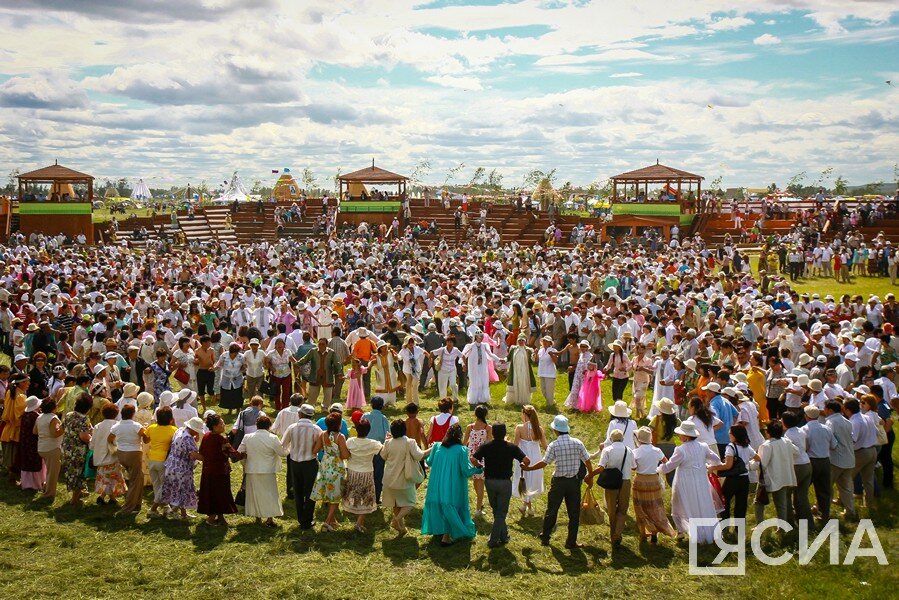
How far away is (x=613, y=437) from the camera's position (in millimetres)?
8508

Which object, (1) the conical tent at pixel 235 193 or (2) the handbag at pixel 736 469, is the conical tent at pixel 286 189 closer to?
(1) the conical tent at pixel 235 193

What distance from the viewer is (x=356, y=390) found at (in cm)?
1359

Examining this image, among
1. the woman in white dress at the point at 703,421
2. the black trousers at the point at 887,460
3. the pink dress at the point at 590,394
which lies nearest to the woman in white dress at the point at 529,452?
the woman in white dress at the point at 703,421

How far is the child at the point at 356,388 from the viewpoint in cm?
1357

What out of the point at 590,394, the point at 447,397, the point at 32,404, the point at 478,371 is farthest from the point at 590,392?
the point at 32,404

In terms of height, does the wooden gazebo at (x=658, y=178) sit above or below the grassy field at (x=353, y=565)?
above

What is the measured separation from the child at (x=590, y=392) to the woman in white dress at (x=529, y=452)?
4.09 meters

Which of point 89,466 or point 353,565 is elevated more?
point 89,466

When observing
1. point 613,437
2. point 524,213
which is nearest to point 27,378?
point 613,437

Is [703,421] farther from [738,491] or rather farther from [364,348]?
[364,348]

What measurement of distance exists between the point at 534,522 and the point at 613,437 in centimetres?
168

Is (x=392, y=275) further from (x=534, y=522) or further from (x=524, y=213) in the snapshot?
(x=524, y=213)

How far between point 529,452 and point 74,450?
539 cm

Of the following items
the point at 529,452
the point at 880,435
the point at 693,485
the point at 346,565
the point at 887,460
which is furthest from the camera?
the point at 887,460
